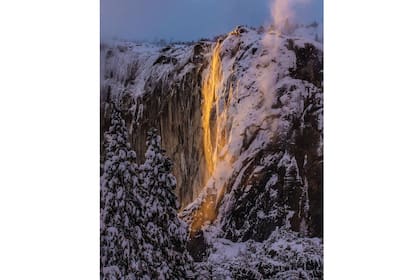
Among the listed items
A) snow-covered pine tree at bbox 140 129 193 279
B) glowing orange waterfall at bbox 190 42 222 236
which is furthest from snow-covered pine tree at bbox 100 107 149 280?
glowing orange waterfall at bbox 190 42 222 236

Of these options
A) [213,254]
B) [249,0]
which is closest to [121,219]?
[213,254]

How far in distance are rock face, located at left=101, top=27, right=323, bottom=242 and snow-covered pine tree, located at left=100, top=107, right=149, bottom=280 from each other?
0.85 ft

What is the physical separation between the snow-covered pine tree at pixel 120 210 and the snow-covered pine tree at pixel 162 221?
57mm

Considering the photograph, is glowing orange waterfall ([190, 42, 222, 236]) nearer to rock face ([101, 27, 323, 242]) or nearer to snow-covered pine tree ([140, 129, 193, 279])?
rock face ([101, 27, 323, 242])

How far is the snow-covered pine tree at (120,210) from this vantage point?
392 cm

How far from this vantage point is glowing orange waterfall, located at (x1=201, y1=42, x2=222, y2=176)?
3771 millimetres

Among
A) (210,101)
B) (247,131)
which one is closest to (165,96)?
(210,101)

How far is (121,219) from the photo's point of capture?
3951 mm

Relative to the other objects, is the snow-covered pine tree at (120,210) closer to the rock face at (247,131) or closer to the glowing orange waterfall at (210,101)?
the rock face at (247,131)

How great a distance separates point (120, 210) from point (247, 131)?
2.89 feet

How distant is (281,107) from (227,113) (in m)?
0.30

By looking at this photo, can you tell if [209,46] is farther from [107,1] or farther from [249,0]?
[107,1]

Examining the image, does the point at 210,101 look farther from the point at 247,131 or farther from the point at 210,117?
the point at 247,131

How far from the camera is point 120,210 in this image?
13.0 feet
